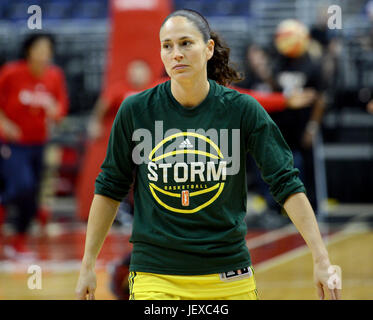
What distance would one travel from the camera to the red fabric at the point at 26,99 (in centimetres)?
745

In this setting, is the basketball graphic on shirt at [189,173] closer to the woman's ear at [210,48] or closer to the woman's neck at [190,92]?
the woman's neck at [190,92]

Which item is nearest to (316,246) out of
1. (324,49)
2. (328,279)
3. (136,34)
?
(328,279)

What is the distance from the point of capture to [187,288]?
2.36 meters

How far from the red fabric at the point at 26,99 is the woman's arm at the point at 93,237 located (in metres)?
5.20

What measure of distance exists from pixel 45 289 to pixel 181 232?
3.34 m

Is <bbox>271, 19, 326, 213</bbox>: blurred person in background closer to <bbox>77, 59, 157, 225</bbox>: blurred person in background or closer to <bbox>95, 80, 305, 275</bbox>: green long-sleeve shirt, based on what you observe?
<bbox>77, 59, 157, 225</bbox>: blurred person in background

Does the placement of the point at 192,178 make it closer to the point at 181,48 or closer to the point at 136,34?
the point at 181,48

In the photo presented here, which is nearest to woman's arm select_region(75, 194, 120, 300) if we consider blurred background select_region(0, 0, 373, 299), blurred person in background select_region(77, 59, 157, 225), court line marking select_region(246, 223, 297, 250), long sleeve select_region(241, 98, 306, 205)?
long sleeve select_region(241, 98, 306, 205)

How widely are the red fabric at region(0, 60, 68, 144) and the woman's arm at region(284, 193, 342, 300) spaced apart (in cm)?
556

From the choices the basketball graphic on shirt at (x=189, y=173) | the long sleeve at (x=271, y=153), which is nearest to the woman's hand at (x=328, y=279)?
the long sleeve at (x=271, y=153)

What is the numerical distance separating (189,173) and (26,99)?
18.1ft

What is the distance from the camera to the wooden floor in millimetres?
5254
